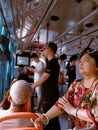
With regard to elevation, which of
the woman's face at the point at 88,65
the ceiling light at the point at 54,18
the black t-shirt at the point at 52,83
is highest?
the ceiling light at the point at 54,18

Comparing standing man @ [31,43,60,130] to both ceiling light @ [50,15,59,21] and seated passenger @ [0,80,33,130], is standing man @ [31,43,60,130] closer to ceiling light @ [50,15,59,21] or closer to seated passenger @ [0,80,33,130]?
ceiling light @ [50,15,59,21]

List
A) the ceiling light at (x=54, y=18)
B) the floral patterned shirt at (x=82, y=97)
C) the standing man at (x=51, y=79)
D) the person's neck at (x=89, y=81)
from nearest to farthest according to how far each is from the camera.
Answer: the floral patterned shirt at (x=82, y=97), the person's neck at (x=89, y=81), the standing man at (x=51, y=79), the ceiling light at (x=54, y=18)

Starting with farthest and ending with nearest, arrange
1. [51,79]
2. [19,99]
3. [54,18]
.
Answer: [54,18]
[51,79]
[19,99]

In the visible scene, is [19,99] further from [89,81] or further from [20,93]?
[89,81]

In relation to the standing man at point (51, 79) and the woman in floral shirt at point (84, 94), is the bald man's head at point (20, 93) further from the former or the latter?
the standing man at point (51, 79)

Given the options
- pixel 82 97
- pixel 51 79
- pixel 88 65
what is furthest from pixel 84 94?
pixel 51 79

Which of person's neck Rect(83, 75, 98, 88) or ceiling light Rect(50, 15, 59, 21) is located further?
ceiling light Rect(50, 15, 59, 21)

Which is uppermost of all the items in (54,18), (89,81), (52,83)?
(54,18)

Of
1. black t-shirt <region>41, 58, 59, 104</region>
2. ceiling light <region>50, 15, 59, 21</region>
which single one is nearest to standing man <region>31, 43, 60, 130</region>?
black t-shirt <region>41, 58, 59, 104</region>

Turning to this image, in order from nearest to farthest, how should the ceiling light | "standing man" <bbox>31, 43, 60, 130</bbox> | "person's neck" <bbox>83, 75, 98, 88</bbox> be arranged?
1. "person's neck" <bbox>83, 75, 98, 88</bbox>
2. "standing man" <bbox>31, 43, 60, 130</bbox>
3. the ceiling light

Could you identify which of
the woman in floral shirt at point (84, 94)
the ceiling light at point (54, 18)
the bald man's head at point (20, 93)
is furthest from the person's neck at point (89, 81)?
the ceiling light at point (54, 18)

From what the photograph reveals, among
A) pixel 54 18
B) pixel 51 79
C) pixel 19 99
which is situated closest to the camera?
pixel 19 99

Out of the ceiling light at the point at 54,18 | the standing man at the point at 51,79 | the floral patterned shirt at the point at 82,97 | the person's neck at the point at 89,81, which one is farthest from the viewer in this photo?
the ceiling light at the point at 54,18

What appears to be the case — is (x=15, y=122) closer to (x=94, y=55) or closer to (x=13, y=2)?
(x=94, y=55)
